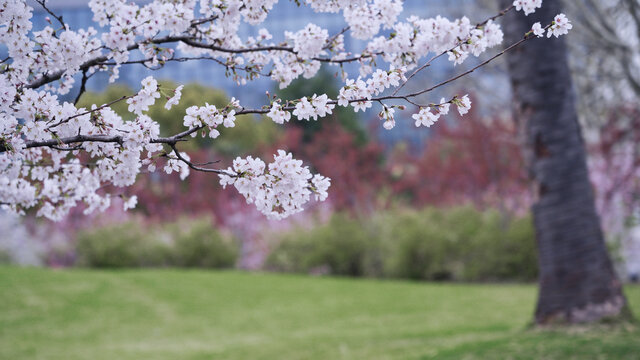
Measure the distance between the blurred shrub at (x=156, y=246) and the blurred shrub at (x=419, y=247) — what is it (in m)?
1.57

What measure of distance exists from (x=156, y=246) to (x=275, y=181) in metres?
14.5

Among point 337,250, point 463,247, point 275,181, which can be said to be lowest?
point 463,247

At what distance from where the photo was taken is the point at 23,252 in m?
16.3

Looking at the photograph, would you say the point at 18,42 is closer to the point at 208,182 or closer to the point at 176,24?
the point at 176,24

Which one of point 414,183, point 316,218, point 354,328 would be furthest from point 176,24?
point 414,183

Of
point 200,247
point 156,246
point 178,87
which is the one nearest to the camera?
point 178,87

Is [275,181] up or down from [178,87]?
down

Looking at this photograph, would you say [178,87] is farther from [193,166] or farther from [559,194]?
[559,194]

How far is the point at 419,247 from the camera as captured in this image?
14.1 m

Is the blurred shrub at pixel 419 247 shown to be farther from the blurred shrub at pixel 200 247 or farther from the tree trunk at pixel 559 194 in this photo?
the tree trunk at pixel 559 194

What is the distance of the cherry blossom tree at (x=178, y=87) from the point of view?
107 inches

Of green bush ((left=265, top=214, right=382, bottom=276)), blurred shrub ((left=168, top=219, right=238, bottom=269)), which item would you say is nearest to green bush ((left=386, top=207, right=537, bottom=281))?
green bush ((left=265, top=214, right=382, bottom=276))

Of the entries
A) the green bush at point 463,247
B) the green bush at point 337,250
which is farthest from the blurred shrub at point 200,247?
the green bush at point 463,247

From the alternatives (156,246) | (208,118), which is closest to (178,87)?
(208,118)
